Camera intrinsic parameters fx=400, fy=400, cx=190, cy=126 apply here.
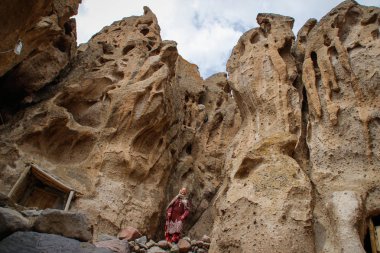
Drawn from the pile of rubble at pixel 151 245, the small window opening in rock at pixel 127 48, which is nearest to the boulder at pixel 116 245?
the pile of rubble at pixel 151 245

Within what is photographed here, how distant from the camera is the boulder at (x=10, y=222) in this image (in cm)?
401

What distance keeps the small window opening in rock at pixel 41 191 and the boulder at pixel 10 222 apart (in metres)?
5.76

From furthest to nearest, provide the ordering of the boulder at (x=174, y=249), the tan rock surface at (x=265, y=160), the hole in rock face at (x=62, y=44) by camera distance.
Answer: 1. the hole in rock face at (x=62, y=44)
2. the boulder at (x=174, y=249)
3. the tan rock surface at (x=265, y=160)

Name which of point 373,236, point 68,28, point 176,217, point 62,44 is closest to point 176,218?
point 176,217

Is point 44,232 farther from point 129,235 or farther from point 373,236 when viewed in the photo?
point 373,236

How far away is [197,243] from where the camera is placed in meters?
8.37

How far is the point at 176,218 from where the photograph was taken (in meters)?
9.77

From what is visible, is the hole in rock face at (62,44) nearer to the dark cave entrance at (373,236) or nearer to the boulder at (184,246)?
the boulder at (184,246)

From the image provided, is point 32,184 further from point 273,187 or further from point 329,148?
point 329,148

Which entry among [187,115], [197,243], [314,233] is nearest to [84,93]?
[187,115]

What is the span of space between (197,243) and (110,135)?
179 inches

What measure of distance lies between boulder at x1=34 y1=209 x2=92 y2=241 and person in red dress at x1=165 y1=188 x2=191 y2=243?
4776 millimetres

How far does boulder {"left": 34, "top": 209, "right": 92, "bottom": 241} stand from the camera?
4496 millimetres

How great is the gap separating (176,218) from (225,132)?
5.86m
